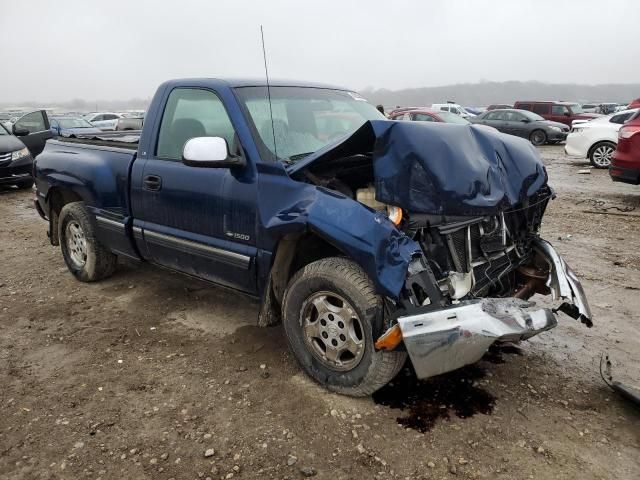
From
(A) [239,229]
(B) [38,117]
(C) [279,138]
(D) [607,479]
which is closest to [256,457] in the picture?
(A) [239,229]

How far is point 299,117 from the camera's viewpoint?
3.57 meters

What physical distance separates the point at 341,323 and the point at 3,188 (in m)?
10.9

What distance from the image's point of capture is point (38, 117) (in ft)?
41.4

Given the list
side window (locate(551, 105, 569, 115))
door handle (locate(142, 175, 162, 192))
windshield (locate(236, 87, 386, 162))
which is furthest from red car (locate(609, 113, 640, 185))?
side window (locate(551, 105, 569, 115))

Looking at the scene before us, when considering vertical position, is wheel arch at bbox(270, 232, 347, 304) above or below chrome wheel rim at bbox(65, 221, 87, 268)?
above

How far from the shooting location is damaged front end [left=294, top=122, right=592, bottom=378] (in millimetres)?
2500

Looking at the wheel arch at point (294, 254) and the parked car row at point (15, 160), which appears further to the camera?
the parked car row at point (15, 160)

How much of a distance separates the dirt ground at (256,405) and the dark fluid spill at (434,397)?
1 centimetres

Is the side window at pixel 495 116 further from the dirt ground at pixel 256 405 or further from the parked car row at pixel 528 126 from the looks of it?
the dirt ground at pixel 256 405

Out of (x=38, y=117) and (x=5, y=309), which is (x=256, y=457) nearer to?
(x=5, y=309)

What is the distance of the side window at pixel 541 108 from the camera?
23098 millimetres

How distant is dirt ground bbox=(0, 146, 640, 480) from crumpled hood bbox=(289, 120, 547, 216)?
1129 millimetres

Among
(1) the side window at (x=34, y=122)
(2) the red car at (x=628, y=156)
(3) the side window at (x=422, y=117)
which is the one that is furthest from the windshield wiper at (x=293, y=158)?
(3) the side window at (x=422, y=117)

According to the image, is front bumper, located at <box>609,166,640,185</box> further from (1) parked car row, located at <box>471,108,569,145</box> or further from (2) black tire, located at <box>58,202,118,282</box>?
(1) parked car row, located at <box>471,108,569,145</box>
